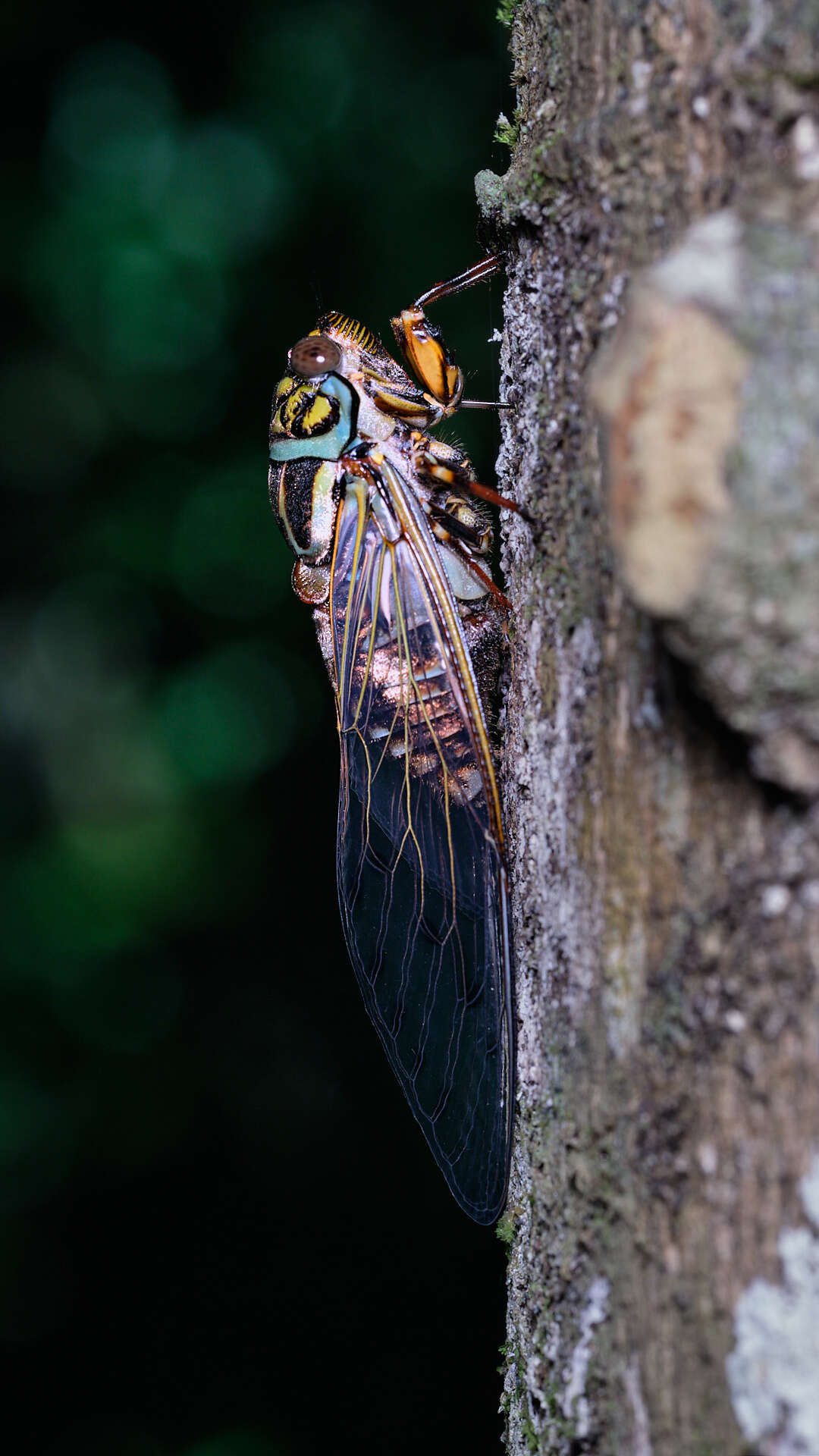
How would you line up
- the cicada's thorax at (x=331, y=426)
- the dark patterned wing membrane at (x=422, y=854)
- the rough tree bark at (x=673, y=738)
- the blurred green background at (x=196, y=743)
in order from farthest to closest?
the blurred green background at (x=196, y=743)
the cicada's thorax at (x=331, y=426)
the dark patterned wing membrane at (x=422, y=854)
the rough tree bark at (x=673, y=738)

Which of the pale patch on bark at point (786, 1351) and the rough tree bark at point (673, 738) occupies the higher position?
the rough tree bark at point (673, 738)

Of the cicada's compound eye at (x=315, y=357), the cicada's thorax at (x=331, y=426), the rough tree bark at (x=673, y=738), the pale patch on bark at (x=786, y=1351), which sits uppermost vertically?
the cicada's compound eye at (x=315, y=357)

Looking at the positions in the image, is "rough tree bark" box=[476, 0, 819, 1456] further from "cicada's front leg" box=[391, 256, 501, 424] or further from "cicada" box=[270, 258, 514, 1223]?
"cicada's front leg" box=[391, 256, 501, 424]

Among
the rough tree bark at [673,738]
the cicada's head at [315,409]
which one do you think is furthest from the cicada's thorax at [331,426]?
the rough tree bark at [673,738]

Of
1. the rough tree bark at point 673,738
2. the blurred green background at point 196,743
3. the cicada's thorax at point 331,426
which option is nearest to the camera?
the rough tree bark at point 673,738

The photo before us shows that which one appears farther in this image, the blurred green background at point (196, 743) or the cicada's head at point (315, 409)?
the blurred green background at point (196, 743)

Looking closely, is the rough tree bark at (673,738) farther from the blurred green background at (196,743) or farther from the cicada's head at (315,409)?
the blurred green background at (196,743)

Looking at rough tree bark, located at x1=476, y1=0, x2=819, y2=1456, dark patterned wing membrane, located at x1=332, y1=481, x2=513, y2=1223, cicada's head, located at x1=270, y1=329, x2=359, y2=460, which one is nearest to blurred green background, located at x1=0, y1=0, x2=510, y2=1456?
cicada's head, located at x1=270, y1=329, x2=359, y2=460

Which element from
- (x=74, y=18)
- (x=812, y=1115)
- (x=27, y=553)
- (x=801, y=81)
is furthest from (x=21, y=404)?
(x=812, y=1115)
